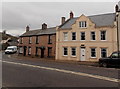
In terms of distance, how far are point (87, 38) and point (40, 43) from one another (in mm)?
13374

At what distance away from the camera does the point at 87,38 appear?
94.7 ft

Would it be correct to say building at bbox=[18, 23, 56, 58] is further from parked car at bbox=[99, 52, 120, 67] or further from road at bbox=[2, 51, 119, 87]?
road at bbox=[2, 51, 119, 87]

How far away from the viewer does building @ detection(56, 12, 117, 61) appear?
26.9 metres

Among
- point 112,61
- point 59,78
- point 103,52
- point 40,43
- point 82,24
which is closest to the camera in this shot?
point 59,78

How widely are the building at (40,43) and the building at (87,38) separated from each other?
10.2ft

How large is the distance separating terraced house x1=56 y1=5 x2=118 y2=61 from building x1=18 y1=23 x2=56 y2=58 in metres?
3.10

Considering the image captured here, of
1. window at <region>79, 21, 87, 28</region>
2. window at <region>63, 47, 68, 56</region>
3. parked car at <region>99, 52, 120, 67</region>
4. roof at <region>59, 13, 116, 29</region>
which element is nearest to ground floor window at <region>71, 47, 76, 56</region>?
window at <region>63, 47, 68, 56</region>

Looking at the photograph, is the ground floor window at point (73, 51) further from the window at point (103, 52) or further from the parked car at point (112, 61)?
the parked car at point (112, 61)

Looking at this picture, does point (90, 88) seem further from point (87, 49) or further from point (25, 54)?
point (25, 54)

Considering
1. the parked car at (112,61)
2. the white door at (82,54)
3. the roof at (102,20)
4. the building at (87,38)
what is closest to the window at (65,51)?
the building at (87,38)

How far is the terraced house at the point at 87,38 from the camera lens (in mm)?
26891

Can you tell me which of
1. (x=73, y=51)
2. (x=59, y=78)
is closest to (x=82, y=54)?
(x=73, y=51)

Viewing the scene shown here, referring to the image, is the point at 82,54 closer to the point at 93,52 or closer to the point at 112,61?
the point at 93,52

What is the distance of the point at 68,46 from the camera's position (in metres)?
30.9
